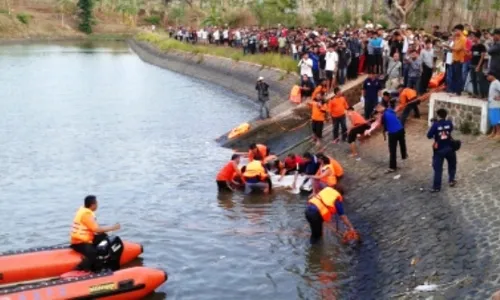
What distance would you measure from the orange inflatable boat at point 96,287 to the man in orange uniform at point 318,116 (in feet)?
34.0

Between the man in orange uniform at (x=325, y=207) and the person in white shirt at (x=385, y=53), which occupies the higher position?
the person in white shirt at (x=385, y=53)

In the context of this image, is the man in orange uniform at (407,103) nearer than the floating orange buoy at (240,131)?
Yes

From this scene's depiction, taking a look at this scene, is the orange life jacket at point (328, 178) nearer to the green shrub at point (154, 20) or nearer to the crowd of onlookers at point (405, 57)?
the crowd of onlookers at point (405, 57)

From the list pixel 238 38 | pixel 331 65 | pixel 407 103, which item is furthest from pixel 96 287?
pixel 238 38

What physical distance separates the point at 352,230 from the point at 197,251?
353 cm

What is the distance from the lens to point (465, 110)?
747 inches

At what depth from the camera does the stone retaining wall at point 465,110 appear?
60.1ft

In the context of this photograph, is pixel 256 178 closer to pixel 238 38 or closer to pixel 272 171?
pixel 272 171

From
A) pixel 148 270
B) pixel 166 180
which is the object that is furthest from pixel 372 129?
pixel 148 270

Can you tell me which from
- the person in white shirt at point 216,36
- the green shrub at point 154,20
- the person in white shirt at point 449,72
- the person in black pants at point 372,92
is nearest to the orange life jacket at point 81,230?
the person in black pants at point 372,92

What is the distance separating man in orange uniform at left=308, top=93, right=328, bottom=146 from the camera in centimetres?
2225

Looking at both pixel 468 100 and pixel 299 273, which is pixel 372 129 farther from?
pixel 299 273

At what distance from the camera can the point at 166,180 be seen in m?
22.5

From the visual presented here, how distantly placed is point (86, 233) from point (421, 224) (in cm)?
670
